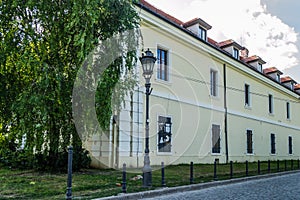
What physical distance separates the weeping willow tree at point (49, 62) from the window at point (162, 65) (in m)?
5.20

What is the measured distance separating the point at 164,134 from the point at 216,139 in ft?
16.2

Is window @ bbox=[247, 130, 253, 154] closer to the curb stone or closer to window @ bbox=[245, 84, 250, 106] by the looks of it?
window @ bbox=[245, 84, 250, 106]

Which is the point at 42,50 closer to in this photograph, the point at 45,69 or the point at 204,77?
the point at 45,69

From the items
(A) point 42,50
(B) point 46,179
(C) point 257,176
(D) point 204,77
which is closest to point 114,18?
(A) point 42,50

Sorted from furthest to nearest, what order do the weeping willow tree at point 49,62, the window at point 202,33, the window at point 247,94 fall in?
the window at point 247,94 → the window at point 202,33 → the weeping willow tree at point 49,62

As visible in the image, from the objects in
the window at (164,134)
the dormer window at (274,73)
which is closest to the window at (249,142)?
the dormer window at (274,73)

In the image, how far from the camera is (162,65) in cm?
1501

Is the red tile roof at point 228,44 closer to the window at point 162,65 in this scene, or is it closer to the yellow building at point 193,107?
the yellow building at point 193,107

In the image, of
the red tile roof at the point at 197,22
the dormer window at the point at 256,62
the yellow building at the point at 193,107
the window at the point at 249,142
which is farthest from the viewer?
the dormer window at the point at 256,62

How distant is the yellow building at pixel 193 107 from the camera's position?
12.8 meters

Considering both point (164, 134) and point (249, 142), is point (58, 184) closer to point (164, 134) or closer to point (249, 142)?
point (164, 134)

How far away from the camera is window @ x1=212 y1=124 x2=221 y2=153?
59.4 feet

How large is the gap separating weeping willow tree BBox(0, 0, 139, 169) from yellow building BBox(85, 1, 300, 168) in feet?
10.8

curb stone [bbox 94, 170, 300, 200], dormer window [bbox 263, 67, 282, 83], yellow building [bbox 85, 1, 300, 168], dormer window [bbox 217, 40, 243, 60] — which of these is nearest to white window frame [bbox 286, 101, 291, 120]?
dormer window [bbox 263, 67, 282, 83]
